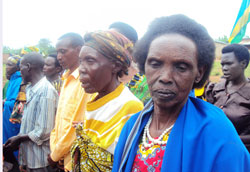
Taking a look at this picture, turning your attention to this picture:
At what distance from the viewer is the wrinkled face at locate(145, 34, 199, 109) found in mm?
1244

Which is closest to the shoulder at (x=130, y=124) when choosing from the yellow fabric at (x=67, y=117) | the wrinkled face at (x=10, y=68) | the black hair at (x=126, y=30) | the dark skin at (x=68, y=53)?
the yellow fabric at (x=67, y=117)

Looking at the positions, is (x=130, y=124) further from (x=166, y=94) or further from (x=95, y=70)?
(x=95, y=70)

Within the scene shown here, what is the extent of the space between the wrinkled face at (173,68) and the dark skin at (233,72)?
253cm

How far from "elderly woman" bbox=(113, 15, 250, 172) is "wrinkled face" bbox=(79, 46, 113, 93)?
0.44 m

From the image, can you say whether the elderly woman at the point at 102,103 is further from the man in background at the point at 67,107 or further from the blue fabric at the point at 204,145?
the blue fabric at the point at 204,145

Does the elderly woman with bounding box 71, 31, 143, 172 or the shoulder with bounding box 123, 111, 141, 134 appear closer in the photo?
the shoulder with bounding box 123, 111, 141, 134

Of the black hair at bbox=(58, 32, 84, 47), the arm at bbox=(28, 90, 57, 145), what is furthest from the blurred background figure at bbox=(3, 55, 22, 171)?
the black hair at bbox=(58, 32, 84, 47)

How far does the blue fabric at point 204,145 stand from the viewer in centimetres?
107

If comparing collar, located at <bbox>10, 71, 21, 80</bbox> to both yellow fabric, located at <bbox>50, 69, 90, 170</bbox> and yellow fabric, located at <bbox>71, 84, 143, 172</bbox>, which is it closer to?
yellow fabric, located at <bbox>50, 69, 90, 170</bbox>

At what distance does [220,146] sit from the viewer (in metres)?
1.08

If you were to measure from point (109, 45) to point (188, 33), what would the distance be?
29.9 inches

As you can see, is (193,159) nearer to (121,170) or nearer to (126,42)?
(121,170)

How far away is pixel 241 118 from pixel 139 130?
2.23 metres

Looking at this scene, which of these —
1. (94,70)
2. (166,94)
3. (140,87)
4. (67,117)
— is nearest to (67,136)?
(67,117)
